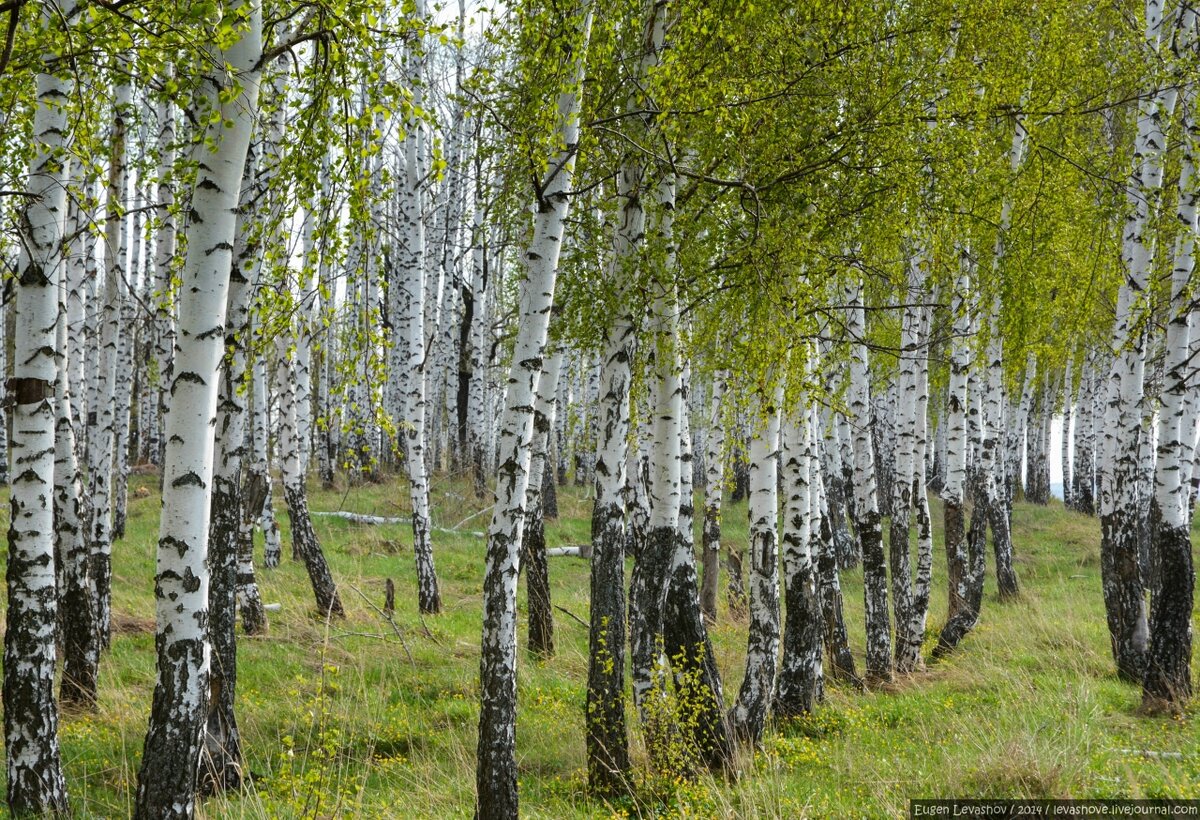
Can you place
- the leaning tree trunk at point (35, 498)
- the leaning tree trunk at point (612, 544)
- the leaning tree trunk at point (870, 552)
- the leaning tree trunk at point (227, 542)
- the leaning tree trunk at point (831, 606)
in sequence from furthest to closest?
the leaning tree trunk at point (870, 552)
the leaning tree trunk at point (831, 606)
the leaning tree trunk at point (612, 544)
the leaning tree trunk at point (227, 542)
the leaning tree trunk at point (35, 498)

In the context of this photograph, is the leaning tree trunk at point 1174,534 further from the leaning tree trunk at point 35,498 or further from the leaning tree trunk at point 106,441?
the leaning tree trunk at point 106,441

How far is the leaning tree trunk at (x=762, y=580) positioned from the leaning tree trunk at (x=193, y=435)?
4.52 metres

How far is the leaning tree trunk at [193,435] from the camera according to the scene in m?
4.21

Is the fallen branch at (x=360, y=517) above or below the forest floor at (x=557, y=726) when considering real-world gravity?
above

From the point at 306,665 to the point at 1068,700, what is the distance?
7.83m

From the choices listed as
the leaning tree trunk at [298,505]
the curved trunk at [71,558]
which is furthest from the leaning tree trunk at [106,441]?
the leaning tree trunk at [298,505]

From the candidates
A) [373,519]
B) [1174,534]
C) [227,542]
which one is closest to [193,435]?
[227,542]

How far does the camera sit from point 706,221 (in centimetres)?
772

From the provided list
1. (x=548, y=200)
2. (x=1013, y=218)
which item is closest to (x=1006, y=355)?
(x=1013, y=218)

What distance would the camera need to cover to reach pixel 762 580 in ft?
25.7

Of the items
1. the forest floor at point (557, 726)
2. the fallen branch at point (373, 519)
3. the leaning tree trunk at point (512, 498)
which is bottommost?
the forest floor at point (557, 726)

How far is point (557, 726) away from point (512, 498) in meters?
3.34

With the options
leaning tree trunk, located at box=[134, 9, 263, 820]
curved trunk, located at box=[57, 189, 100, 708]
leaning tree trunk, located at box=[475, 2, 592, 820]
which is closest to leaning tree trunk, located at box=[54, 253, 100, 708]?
curved trunk, located at box=[57, 189, 100, 708]

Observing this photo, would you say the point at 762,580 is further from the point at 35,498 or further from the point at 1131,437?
the point at 35,498
